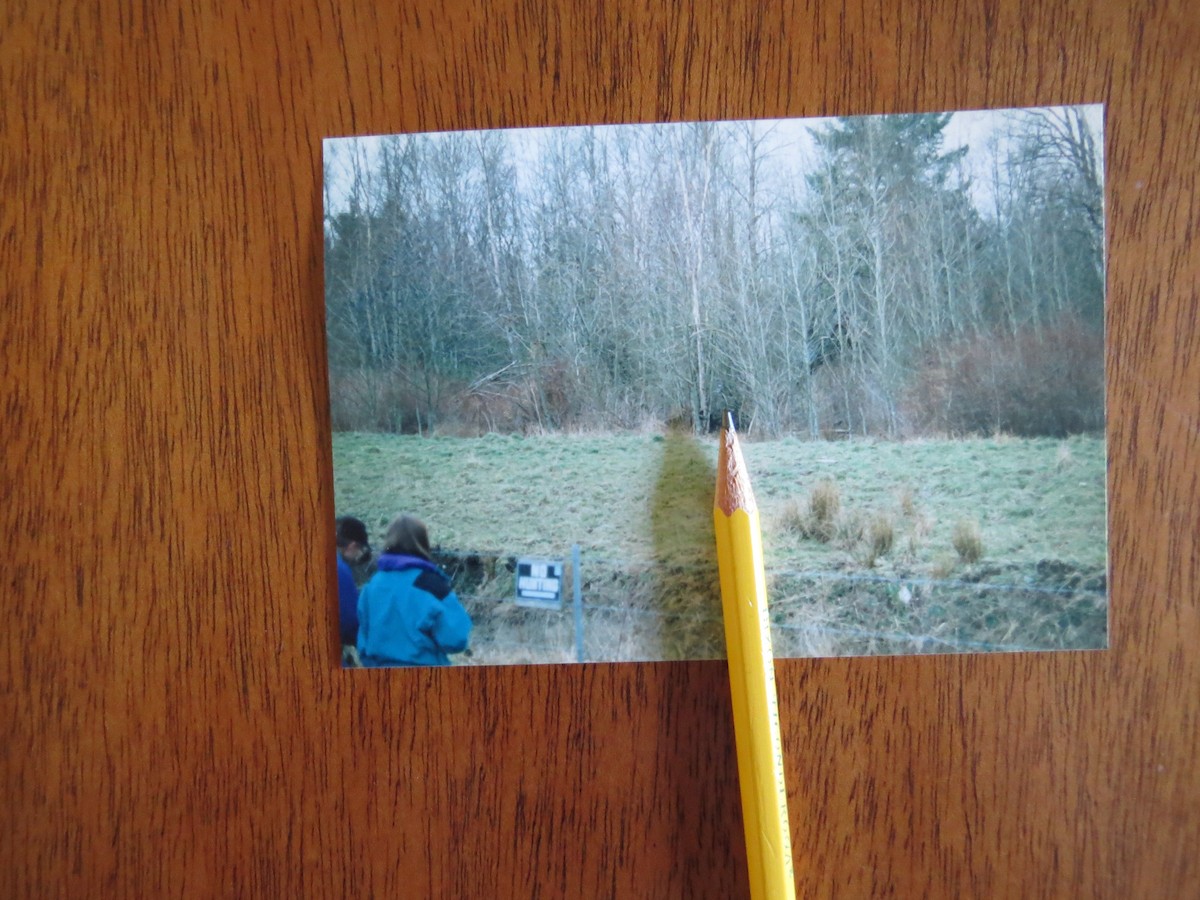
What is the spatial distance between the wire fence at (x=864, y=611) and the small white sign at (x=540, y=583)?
0.06 ft

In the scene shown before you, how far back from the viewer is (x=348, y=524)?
38 centimetres

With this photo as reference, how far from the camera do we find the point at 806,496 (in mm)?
366

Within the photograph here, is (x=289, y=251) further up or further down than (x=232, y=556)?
further up

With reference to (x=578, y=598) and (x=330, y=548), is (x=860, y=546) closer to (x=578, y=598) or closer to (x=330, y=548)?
(x=578, y=598)

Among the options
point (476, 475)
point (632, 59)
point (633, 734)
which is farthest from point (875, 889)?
point (632, 59)

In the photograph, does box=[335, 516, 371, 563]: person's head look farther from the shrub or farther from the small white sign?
the shrub

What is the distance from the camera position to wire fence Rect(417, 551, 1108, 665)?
364 mm

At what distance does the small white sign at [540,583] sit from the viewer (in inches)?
14.6

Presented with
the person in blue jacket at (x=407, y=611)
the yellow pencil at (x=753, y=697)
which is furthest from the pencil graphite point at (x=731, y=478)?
the person in blue jacket at (x=407, y=611)

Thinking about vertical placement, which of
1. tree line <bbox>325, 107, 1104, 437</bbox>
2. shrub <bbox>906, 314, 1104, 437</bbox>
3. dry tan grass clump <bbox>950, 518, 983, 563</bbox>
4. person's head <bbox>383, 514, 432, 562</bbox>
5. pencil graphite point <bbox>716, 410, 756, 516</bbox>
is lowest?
dry tan grass clump <bbox>950, 518, 983, 563</bbox>

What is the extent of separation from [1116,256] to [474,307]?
29 centimetres

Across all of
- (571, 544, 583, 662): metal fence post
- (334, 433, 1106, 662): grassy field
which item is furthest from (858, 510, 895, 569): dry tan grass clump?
(571, 544, 583, 662): metal fence post

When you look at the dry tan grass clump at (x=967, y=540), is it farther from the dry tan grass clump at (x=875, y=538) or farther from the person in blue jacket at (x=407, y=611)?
the person in blue jacket at (x=407, y=611)

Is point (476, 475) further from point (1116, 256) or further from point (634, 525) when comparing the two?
point (1116, 256)
